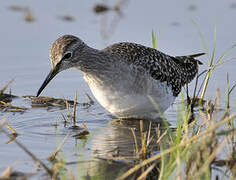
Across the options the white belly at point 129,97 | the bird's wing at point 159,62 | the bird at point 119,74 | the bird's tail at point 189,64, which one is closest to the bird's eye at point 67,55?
the bird at point 119,74

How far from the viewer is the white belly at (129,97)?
27.2ft

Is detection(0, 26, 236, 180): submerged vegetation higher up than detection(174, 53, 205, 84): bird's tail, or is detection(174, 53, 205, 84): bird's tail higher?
detection(174, 53, 205, 84): bird's tail

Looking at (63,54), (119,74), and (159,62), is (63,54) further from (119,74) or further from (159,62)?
(159,62)

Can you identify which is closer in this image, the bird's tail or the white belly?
the white belly

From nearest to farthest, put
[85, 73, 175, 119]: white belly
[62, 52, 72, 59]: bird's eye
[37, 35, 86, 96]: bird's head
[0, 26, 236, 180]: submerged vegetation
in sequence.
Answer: [0, 26, 236, 180]: submerged vegetation, [37, 35, 86, 96]: bird's head, [62, 52, 72, 59]: bird's eye, [85, 73, 175, 119]: white belly

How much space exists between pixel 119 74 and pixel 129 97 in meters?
0.38

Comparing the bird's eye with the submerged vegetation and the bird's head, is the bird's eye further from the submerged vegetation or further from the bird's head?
the submerged vegetation

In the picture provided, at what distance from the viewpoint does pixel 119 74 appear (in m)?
8.36

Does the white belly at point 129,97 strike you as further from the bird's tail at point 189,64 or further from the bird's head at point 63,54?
the bird's tail at point 189,64

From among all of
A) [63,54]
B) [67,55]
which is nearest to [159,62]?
[67,55]

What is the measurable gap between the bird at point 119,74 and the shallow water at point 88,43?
16.2 inches

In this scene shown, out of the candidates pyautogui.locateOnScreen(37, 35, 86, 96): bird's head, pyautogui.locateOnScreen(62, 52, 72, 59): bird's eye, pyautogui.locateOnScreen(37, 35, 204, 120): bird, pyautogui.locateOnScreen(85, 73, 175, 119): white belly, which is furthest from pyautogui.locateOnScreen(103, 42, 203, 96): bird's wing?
pyautogui.locateOnScreen(62, 52, 72, 59): bird's eye

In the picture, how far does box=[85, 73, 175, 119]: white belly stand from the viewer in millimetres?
8297

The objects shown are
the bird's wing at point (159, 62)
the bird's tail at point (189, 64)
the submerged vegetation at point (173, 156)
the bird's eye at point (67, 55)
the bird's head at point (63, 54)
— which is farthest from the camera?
the bird's tail at point (189, 64)
